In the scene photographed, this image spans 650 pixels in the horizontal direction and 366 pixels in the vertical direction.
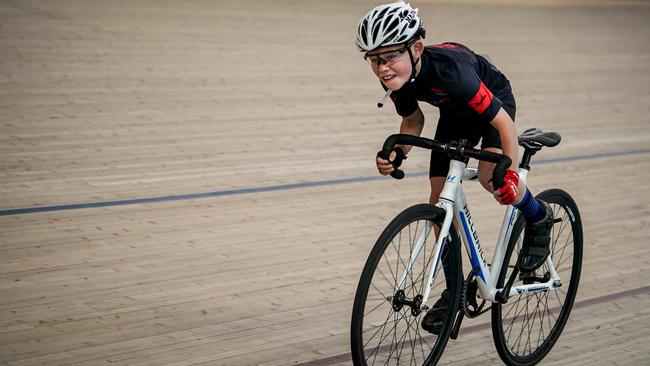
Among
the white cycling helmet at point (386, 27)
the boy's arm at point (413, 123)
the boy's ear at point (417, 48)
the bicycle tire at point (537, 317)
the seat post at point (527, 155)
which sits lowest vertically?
the bicycle tire at point (537, 317)

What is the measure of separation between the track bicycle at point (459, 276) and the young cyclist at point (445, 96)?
0.06m

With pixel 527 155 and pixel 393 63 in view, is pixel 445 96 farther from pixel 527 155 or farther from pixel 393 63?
pixel 527 155

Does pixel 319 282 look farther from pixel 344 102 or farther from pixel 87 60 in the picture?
pixel 87 60

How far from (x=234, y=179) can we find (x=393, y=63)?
9.32 ft

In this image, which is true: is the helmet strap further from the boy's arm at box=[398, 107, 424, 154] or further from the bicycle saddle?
the bicycle saddle

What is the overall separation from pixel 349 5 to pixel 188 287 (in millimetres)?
7023

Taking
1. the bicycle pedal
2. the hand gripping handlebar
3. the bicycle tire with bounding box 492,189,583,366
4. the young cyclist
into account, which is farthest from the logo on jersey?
the bicycle pedal

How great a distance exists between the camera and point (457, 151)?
2.49 m

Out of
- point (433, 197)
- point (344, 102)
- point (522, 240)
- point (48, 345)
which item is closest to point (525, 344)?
point (522, 240)

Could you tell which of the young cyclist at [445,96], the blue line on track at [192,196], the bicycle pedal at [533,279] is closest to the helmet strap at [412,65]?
the young cyclist at [445,96]

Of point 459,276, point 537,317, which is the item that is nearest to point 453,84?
point 459,276

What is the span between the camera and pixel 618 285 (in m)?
3.88

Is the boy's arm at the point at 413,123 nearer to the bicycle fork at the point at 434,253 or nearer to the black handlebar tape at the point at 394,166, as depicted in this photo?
the black handlebar tape at the point at 394,166

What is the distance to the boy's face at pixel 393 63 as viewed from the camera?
2.43 m
